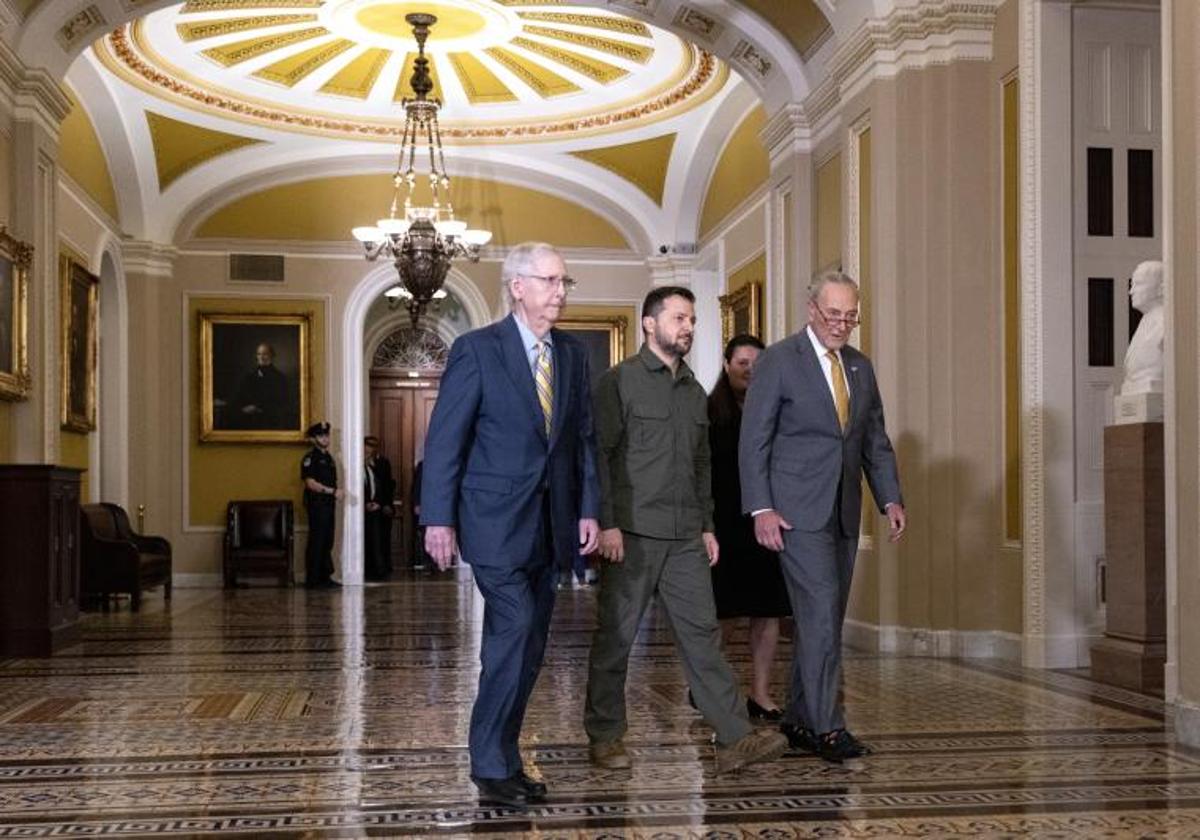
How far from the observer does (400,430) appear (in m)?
18.7

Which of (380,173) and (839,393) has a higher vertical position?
(380,173)

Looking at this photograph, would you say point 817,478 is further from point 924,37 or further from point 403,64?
point 403,64

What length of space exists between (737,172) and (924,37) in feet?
18.5

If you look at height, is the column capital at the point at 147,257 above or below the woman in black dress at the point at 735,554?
above

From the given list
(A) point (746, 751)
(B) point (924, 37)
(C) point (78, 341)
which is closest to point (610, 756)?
(A) point (746, 751)

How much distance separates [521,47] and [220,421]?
506 cm

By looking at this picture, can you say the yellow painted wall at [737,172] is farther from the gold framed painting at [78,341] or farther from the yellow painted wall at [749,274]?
the gold framed painting at [78,341]

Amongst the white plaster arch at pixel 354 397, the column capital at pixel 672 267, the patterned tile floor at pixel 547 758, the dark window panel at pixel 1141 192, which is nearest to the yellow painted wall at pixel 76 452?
the white plaster arch at pixel 354 397

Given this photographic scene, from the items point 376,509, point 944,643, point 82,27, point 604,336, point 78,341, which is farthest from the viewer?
point 604,336

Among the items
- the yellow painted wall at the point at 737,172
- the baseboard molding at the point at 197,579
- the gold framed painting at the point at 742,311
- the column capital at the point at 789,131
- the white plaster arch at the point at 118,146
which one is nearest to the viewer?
the column capital at the point at 789,131

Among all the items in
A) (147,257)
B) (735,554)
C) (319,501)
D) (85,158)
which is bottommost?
(319,501)

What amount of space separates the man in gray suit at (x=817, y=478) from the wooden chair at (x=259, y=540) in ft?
34.6

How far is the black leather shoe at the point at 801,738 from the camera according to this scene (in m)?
4.38

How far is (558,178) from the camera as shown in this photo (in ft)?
49.3
